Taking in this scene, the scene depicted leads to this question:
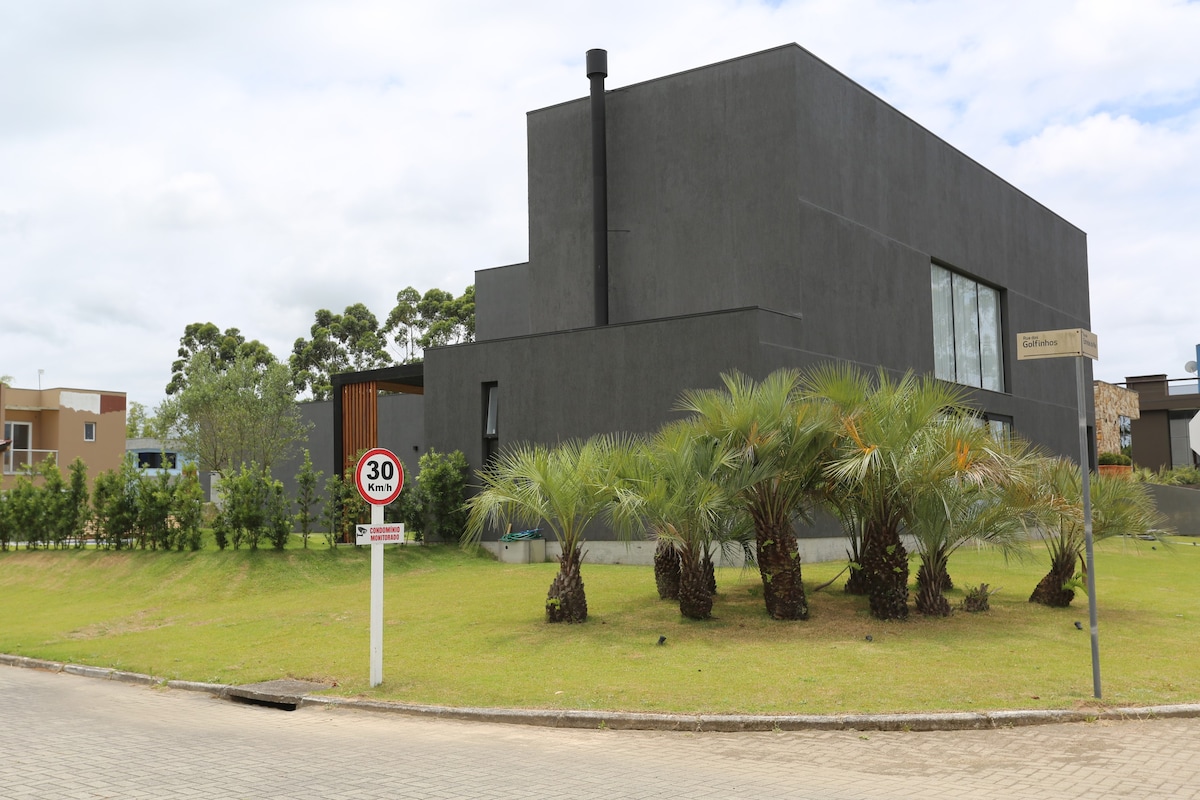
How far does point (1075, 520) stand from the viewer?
1509 centimetres

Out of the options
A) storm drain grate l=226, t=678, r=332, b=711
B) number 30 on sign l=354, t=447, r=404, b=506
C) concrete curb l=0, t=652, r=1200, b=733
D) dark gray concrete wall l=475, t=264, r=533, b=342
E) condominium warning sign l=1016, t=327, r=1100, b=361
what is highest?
dark gray concrete wall l=475, t=264, r=533, b=342

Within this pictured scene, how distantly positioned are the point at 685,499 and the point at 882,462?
2695mm

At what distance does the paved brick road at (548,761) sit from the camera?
700cm

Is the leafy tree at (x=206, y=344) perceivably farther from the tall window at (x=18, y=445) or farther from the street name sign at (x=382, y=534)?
the street name sign at (x=382, y=534)

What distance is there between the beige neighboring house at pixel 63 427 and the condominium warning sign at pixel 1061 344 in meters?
46.4

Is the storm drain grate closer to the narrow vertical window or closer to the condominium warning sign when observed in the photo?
the condominium warning sign

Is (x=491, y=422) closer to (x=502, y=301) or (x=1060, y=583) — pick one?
(x=502, y=301)

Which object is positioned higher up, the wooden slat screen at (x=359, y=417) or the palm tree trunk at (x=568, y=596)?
the wooden slat screen at (x=359, y=417)

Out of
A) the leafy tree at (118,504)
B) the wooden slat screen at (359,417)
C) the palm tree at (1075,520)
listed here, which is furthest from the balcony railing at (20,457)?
the palm tree at (1075,520)

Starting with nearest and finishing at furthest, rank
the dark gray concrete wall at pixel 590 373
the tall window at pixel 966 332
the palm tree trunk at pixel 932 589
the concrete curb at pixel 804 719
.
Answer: the concrete curb at pixel 804 719 → the palm tree trunk at pixel 932 589 → the dark gray concrete wall at pixel 590 373 → the tall window at pixel 966 332

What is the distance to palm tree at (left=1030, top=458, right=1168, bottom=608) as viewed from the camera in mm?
15477

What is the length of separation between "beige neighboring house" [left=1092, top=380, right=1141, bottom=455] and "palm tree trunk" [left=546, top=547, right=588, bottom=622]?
34445 millimetres

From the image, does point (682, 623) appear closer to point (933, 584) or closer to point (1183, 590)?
point (933, 584)

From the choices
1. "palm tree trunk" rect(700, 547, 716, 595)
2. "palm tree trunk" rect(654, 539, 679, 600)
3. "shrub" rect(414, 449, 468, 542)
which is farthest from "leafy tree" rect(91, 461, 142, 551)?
"palm tree trunk" rect(700, 547, 716, 595)
